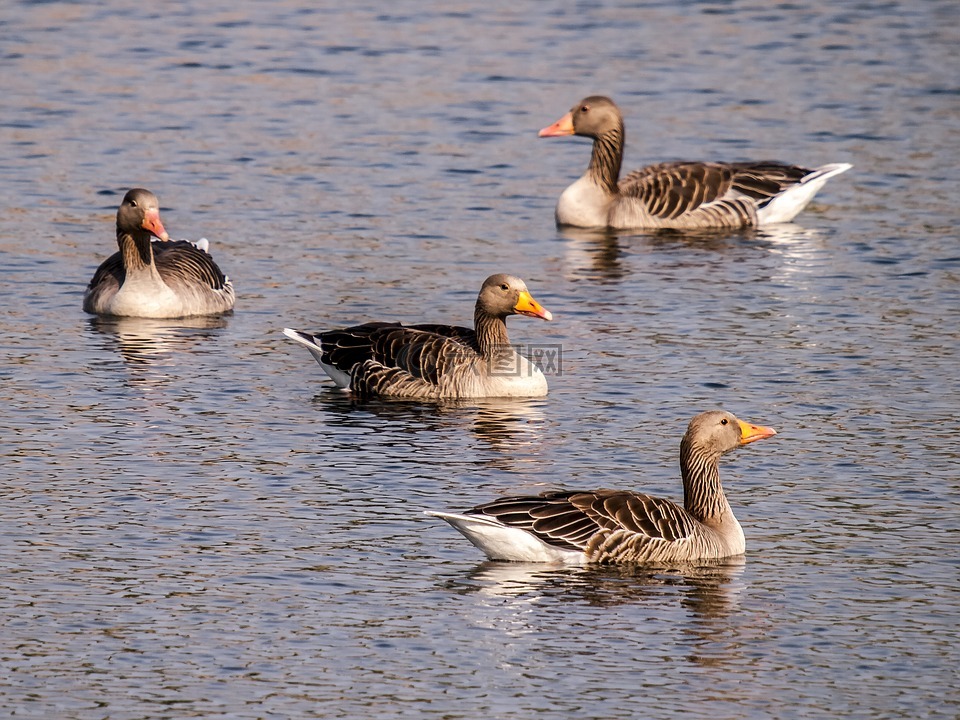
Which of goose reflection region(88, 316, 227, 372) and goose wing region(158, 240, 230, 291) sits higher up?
goose wing region(158, 240, 230, 291)

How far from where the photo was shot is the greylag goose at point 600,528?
1306cm

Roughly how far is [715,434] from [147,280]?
9.26 m

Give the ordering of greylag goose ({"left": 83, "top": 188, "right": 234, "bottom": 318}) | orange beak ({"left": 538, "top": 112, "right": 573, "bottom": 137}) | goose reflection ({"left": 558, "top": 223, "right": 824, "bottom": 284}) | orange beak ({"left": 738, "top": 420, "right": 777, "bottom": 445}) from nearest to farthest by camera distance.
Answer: orange beak ({"left": 738, "top": 420, "right": 777, "bottom": 445})
greylag goose ({"left": 83, "top": 188, "right": 234, "bottom": 318})
goose reflection ({"left": 558, "top": 223, "right": 824, "bottom": 284})
orange beak ({"left": 538, "top": 112, "right": 573, "bottom": 137})

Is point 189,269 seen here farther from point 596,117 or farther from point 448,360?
point 596,117

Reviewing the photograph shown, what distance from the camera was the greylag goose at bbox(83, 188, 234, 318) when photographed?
68.2 feet

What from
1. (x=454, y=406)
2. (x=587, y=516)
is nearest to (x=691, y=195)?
(x=454, y=406)

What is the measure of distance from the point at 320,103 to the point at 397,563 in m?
19.9

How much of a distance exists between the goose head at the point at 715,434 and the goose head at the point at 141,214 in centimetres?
878

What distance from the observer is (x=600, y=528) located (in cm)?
1319

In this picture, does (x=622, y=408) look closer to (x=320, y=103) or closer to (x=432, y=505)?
(x=432, y=505)

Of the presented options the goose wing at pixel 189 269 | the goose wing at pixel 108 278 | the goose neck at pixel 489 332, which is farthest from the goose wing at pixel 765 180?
the goose wing at pixel 108 278

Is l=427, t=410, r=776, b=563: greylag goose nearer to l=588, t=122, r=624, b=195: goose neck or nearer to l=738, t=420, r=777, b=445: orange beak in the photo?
l=738, t=420, r=777, b=445: orange beak

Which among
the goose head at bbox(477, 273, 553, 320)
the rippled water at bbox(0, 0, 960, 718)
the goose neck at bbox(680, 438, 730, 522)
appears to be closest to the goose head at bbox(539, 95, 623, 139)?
the rippled water at bbox(0, 0, 960, 718)

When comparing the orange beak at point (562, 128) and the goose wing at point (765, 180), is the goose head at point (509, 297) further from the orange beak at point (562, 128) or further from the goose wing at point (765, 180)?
the orange beak at point (562, 128)
